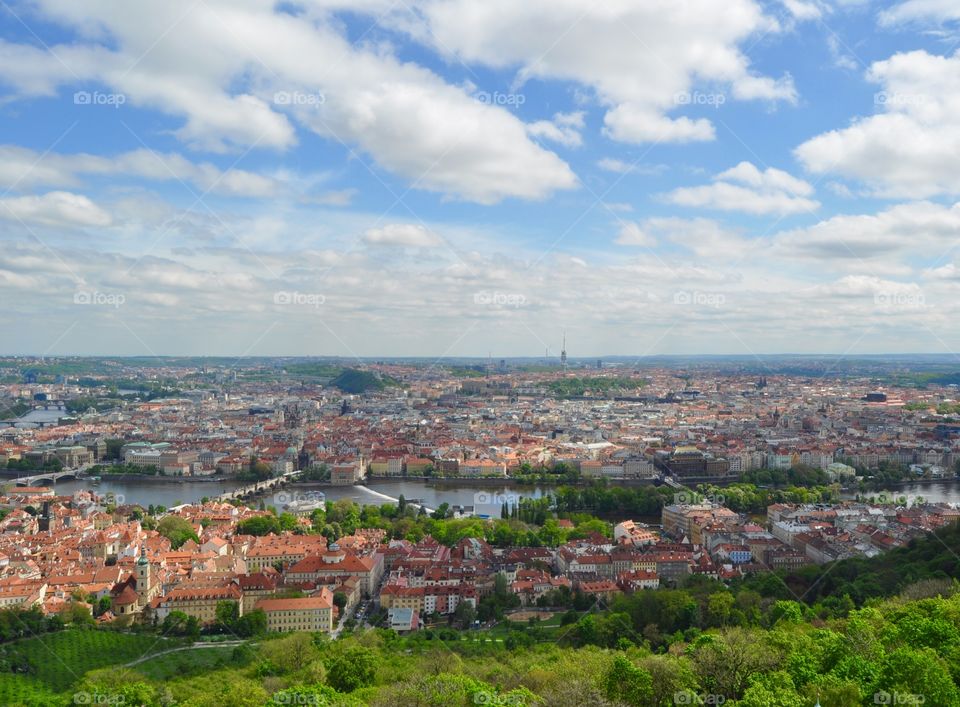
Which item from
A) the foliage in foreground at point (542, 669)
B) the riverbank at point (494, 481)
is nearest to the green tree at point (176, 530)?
the foliage in foreground at point (542, 669)

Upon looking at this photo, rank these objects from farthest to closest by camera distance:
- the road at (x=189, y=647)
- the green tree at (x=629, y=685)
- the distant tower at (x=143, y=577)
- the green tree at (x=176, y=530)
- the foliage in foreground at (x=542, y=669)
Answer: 1. the green tree at (x=176, y=530)
2. the distant tower at (x=143, y=577)
3. the road at (x=189, y=647)
4. the green tree at (x=629, y=685)
5. the foliage in foreground at (x=542, y=669)

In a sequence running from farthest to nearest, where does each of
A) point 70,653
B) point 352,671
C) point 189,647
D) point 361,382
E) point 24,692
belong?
1. point 361,382
2. point 189,647
3. point 70,653
4. point 24,692
5. point 352,671

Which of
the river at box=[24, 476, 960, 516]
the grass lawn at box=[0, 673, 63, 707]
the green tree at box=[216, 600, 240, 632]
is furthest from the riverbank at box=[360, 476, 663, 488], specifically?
the grass lawn at box=[0, 673, 63, 707]

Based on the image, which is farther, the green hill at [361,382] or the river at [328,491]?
the green hill at [361,382]

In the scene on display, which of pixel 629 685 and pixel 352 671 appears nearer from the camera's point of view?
pixel 629 685

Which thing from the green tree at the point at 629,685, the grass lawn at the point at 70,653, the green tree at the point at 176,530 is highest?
the green tree at the point at 629,685

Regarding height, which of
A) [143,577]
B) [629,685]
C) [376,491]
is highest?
[629,685]

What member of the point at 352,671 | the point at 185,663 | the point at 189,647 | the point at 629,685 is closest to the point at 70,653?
the point at 189,647

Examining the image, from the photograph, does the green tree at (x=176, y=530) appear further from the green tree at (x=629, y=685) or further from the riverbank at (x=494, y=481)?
the green tree at (x=629, y=685)

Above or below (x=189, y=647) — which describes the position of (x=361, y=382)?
above

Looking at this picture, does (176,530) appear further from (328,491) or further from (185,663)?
(328,491)

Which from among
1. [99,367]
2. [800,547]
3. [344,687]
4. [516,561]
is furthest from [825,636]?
[99,367]
